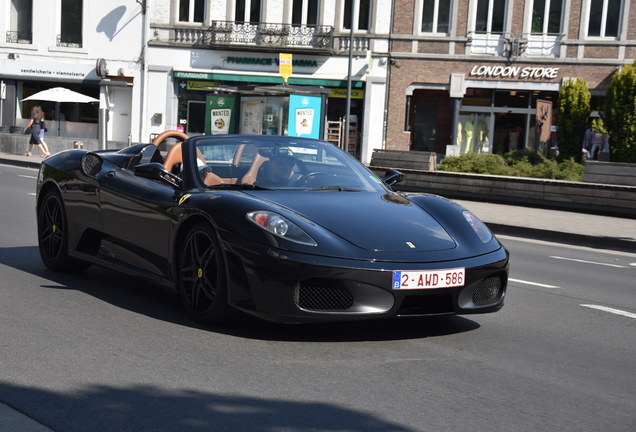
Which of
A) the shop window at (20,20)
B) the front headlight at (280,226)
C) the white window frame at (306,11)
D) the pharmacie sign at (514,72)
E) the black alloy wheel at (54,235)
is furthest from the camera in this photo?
the shop window at (20,20)

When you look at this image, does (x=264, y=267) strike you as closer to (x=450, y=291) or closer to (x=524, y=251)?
(x=450, y=291)

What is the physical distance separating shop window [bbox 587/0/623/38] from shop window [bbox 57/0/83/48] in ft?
70.8

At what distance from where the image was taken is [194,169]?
5984 mm

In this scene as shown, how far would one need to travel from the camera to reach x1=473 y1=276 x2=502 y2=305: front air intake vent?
17.4 ft

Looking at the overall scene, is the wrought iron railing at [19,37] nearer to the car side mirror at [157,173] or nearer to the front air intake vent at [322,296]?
the car side mirror at [157,173]

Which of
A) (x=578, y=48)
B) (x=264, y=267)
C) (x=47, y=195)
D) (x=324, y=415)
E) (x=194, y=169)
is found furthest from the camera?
(x=578, y=48)

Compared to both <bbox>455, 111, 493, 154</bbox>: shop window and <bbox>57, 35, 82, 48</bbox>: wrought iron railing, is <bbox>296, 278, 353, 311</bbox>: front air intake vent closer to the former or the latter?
<bbox>455, 111, 493, 154</bbox>: shop window

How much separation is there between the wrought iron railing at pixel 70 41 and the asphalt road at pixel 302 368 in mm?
33114

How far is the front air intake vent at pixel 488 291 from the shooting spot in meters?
5.29

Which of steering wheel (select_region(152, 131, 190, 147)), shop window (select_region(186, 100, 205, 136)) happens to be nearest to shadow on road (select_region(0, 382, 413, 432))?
steering wheel (select_region(152, 131, 190, 147))

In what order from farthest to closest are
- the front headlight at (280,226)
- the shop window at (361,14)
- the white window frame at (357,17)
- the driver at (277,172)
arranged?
the shop window at (361,14)
the white window frame at (357,17)
the driver at (277,172)
the front headlight at (280,226)

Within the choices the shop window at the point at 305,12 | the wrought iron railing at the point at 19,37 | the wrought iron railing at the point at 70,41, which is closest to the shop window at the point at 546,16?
the shop window at the point at 305,12

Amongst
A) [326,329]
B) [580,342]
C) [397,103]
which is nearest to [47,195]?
[326,329]

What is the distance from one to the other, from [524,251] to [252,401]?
814 cm
